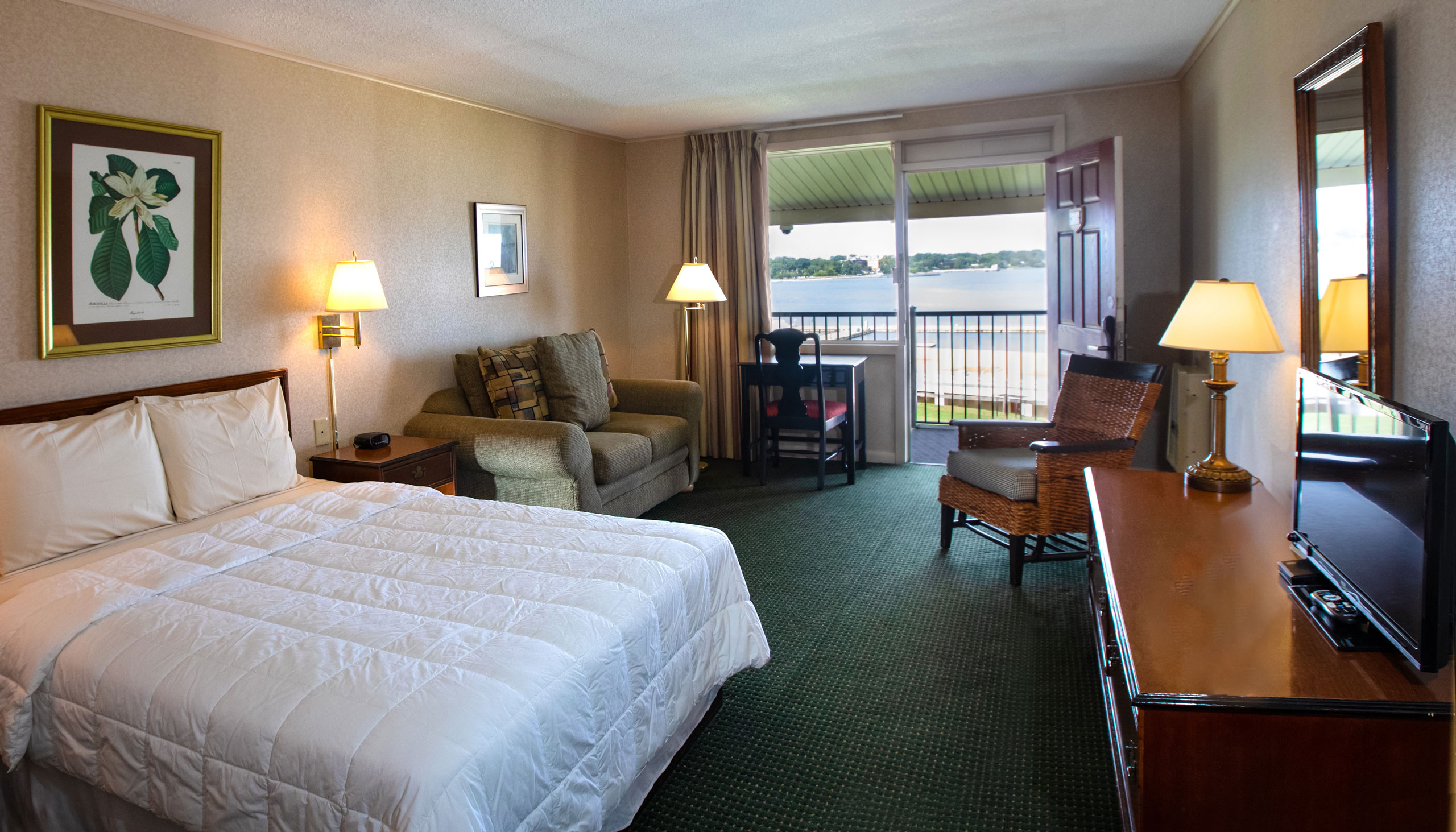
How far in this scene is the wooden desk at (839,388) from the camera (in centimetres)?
527

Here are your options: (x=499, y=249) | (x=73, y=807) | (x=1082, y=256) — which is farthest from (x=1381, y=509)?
(x=499, y=249)

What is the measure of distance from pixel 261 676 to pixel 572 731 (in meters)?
0.62

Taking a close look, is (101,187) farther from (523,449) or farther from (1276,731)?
(1276,731)

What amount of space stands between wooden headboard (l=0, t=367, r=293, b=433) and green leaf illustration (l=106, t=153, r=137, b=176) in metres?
0.78

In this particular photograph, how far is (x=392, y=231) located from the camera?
4227 millimetres

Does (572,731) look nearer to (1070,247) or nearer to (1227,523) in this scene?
(1227,523)

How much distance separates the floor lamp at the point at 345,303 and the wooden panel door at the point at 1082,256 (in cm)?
330

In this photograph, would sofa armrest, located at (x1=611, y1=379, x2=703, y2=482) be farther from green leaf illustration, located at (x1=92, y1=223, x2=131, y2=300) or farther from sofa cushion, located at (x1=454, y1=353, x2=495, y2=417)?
green leaf illustration, located at (x1=92, y1=223, x2=131, y2=300)

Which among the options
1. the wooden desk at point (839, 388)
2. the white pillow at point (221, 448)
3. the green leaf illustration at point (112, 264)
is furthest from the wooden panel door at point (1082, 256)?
the green leaf illustration at point (112, 264)

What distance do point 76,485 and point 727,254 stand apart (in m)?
4.15

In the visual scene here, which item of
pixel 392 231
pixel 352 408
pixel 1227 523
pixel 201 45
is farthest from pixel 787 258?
pixel 1227 523

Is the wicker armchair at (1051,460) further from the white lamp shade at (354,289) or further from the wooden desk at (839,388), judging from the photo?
the white lamp shade at (354,289)

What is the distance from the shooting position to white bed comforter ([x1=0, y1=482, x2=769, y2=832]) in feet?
4.84

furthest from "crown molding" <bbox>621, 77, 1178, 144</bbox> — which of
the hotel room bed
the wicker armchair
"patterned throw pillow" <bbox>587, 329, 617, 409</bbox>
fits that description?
the hotel room bed
